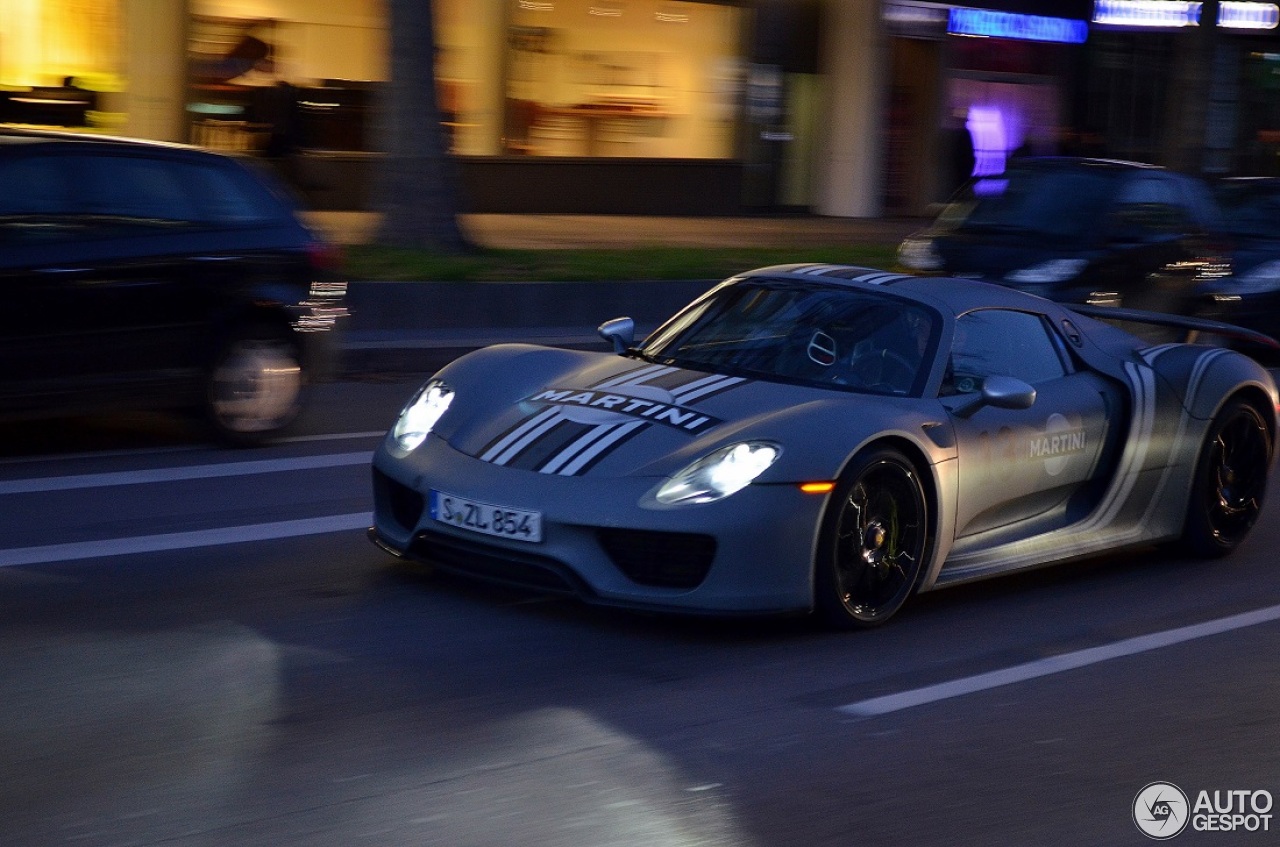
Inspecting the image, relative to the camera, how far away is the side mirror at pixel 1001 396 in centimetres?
615

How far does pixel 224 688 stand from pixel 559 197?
19.7 metres

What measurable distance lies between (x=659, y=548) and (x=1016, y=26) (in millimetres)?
26270

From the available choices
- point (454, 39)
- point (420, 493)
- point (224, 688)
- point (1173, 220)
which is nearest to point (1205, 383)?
point (420, 493)

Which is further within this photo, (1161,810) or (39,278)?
(39,278)

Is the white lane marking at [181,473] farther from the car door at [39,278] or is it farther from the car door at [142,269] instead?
the car door at [142,269]

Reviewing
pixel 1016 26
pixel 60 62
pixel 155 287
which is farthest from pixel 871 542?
pixel 1016 26

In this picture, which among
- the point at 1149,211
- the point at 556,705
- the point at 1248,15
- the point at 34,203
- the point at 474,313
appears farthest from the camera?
the point at 1248,15

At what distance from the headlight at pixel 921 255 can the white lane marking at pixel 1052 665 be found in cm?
739

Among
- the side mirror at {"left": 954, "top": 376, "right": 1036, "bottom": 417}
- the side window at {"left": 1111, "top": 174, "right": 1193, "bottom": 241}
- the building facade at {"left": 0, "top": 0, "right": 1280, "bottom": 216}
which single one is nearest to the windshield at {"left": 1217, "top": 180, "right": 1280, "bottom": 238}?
the side window at {"left": 1111, "top": 174, "right": 1193, "bottom": 241}

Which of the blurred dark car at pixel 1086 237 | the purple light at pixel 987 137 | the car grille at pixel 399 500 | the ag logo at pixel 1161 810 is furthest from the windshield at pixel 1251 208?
the purple light at pixel 987 137

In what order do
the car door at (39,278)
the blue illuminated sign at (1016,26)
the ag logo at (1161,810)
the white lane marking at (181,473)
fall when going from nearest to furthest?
the ag logo at (1161,810), the white lane marking at (181,473), the car door at (39,278), the blue illuminated sign at (1016,26)

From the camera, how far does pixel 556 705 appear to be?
196 inches

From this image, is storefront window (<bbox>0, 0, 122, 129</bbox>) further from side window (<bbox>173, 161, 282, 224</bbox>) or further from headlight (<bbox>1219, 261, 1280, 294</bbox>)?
headlight (<bbox>1219, 261, 1280, 294</bbox>)

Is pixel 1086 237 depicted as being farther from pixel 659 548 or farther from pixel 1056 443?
pixel 659 548
